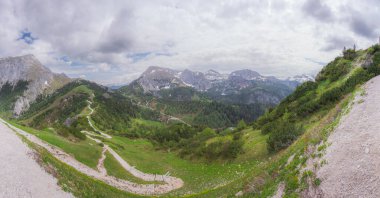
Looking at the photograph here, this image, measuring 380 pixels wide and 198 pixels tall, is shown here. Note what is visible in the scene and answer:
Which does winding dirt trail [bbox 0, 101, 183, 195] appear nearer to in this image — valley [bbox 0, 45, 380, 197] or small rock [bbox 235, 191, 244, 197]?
valley [bbox 0, 45, 380, 197]

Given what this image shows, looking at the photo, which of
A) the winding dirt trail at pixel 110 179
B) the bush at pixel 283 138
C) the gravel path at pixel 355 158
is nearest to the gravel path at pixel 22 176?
the winding dirt trail at pixel 110 179

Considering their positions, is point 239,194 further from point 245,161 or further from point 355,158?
point 245,161

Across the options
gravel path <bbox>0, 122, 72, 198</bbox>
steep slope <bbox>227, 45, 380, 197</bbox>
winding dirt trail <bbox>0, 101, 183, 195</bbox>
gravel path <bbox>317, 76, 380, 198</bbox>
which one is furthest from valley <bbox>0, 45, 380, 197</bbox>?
gravel path <bbox>0, 122, 72, 198</bbox>

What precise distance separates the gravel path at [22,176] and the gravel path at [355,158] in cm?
2326

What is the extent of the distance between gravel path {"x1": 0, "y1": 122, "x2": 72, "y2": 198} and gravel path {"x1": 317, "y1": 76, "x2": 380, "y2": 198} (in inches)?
916

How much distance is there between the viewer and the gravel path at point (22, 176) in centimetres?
2348

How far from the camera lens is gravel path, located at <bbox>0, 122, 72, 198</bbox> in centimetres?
2348

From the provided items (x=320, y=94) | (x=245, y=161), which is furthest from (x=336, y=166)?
(x=320, y=94)

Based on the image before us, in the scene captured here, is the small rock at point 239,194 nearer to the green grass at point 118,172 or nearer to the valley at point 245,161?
the valley at point 245,161

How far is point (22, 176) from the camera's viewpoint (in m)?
26.0

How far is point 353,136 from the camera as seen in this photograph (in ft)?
68.3

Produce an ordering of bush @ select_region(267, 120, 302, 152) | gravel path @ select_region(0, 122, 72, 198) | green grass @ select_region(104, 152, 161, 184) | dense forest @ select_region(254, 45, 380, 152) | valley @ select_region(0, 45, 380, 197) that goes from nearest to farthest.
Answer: valley @ select_region(0, 45, 380, 197) → gravel path @ select_region(0, 122, 72, 198) → bush @ select_region(267, 120, 302, 152) → dense forest @ select_region(254, 45, 380, 152) → green grass @ select_region(104, 152, 161, 184)

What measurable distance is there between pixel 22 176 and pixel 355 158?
2809cm

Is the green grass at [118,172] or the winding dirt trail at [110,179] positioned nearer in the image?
the winding dirt trail at [110,179]
